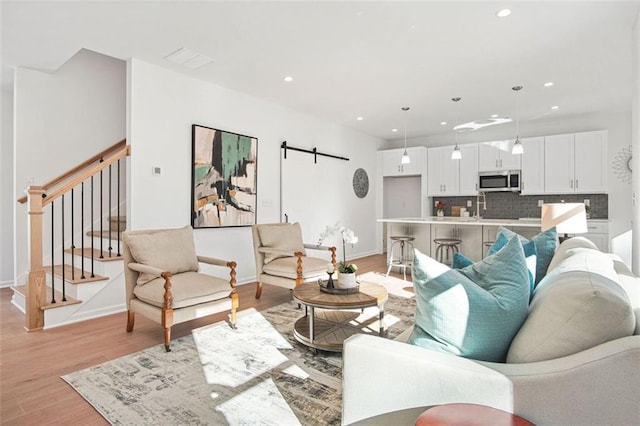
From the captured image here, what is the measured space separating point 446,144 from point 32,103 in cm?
743

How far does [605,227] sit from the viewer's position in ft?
18.4

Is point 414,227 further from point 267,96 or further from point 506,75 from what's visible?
point 267,96

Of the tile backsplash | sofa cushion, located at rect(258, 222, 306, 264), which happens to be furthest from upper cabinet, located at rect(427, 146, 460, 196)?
sofa cushion, located at rect(258, 222, 306, 264)

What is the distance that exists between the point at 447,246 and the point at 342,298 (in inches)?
127

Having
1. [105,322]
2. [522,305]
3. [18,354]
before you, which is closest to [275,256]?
[105,322]

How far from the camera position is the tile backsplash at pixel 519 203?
620cm

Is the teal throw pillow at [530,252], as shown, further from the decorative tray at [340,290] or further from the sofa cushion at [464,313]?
the decorative tray at [340,290]

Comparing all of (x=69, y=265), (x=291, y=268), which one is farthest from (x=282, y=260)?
(x=69, y=265)

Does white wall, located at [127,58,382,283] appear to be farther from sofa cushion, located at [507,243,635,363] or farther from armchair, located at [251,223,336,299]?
sofa cushion, located at [507,243,635,363]

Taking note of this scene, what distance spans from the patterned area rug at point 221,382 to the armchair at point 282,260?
0.84 meters

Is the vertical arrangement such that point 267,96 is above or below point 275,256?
above

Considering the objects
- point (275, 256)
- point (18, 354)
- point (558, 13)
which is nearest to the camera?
point (18, 354)

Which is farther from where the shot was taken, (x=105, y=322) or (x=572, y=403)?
(x=105, y=322)

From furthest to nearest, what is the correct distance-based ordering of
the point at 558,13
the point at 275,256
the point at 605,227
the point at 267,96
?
the point at 605,227 → the point at 267,96 → the point at 275,256 → the point at 558,13
